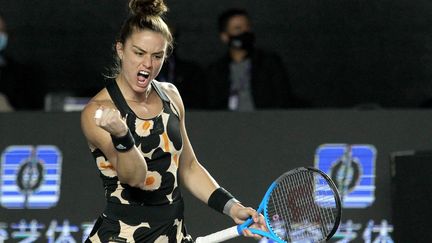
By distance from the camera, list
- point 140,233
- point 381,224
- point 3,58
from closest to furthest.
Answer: point 140,233, point 381,224, point 3,58

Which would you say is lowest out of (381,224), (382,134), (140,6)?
(381,224)

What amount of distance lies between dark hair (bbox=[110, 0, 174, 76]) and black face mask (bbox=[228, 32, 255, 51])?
2.85 meters

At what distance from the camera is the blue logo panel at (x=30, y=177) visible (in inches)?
292

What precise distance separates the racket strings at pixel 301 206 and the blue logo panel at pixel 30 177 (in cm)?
247

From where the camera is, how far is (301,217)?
530cm

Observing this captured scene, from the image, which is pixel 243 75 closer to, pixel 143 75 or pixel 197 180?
pixel 197 180

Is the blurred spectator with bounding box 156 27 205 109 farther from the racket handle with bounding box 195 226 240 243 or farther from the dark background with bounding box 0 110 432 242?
the racket handle with bounding box 195 226 240 243

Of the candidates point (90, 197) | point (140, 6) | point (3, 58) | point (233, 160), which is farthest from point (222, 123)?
point (140, 6)

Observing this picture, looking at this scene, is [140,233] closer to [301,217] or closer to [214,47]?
[301,217]

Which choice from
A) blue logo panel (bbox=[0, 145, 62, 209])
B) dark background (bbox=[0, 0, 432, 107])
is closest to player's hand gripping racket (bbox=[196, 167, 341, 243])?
blue logo panel (bbox=[0, 145, 62, 209])

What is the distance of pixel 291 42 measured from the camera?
8.49 metres

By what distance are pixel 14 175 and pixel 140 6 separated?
8.53ft

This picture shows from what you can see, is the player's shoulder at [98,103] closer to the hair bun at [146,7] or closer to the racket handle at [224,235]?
the hair bun at [146,7]

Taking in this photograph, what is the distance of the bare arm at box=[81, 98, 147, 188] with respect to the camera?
4480mm
